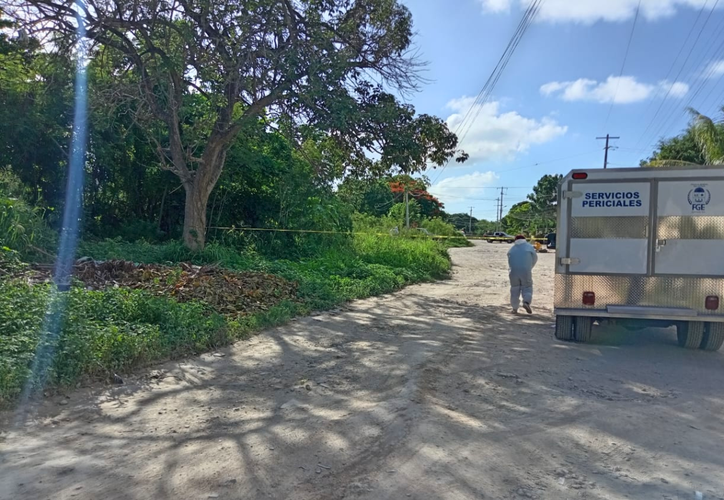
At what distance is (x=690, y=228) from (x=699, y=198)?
41 cm

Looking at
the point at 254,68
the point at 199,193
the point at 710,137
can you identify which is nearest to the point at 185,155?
the point at 199,193

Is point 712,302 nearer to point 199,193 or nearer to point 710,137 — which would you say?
point 199,193

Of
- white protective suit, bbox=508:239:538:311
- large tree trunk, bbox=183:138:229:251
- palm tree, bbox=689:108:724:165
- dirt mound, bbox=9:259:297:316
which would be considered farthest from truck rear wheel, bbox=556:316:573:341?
palm tree, bbox=689:108:724:165

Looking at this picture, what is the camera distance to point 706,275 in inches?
259

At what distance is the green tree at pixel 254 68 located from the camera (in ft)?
34.2

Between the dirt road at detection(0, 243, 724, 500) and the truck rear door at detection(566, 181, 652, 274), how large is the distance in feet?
4.10

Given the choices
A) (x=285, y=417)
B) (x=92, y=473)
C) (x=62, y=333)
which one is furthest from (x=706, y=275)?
(x=62, y=333)

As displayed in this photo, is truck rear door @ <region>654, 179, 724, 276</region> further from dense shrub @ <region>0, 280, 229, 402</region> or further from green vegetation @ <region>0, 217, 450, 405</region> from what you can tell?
dense shrub @ <region>0, 280, 229, 402</region>

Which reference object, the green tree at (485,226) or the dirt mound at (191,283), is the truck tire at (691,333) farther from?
the green tree at (485,226)

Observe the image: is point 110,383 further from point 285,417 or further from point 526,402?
point 526,402

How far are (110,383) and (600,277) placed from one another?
630cm

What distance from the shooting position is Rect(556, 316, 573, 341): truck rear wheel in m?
7.47

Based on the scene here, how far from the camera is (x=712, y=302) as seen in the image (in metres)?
6.54

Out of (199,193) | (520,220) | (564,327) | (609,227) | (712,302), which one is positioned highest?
(520,220)
